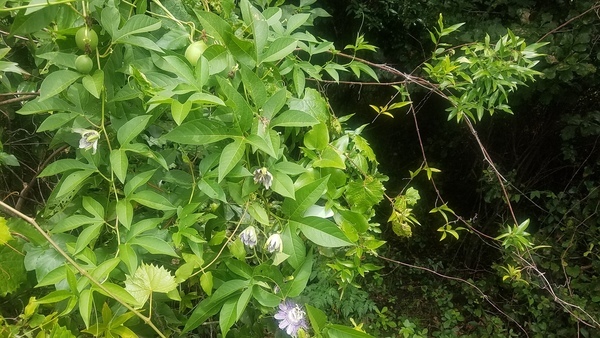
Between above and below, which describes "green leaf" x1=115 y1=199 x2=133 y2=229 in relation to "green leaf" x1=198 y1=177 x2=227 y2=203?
below

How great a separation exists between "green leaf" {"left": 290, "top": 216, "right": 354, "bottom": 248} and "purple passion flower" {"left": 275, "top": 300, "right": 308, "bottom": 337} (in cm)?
13

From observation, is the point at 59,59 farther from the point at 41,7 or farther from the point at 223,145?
the point at 223,145

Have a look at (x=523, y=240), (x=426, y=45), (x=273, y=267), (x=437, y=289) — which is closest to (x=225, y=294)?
(x=273, y=267)

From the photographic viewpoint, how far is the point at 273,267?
0.67 metres

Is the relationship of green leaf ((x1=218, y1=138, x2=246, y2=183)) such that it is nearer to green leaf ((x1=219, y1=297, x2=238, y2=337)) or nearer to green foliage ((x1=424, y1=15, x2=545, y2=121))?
green leaf ((x1=219, y1=297, x2=238, y2=337))

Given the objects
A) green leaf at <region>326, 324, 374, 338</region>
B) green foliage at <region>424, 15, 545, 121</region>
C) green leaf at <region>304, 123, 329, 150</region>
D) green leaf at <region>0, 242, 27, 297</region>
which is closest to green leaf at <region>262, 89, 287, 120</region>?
green leaf at <region>304, 123, 329, 150</region>

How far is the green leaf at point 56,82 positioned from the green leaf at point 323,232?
38cm

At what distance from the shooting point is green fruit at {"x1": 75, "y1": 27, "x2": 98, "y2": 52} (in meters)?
0.61

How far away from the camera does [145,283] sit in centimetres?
59

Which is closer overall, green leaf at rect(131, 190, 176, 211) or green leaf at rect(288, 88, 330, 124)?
green leaf at rect(131, 190, 176, 211)

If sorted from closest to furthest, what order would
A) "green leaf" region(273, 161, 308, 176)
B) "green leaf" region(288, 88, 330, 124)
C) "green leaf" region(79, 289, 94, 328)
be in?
"green leaf" region(79, 289, 94, 328) < "green leaf" region(273, 161, 308, 176) < "green leaf" region(288, 88, 330, 124)

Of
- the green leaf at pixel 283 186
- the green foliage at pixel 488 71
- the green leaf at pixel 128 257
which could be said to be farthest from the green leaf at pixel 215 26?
the green foliage at pixel 488 71

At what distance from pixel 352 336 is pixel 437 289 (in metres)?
2.49

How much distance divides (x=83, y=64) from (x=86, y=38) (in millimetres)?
37
